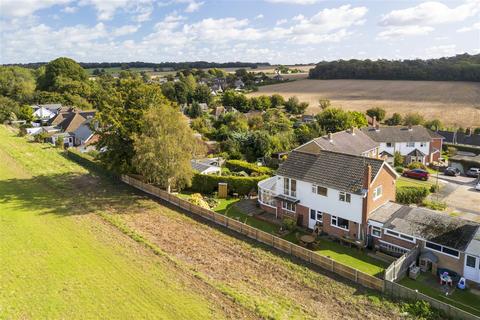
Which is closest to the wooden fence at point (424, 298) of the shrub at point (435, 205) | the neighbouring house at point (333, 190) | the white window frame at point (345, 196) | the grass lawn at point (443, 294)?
the grass lawn at point (443, 294)

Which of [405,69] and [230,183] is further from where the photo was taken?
[405,69]

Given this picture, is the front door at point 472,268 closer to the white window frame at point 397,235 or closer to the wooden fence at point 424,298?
the white window frame at point 397,235

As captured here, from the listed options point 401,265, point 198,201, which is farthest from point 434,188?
point 198,201

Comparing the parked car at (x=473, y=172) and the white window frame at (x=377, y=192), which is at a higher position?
the white window frame at (x=377, y=192)

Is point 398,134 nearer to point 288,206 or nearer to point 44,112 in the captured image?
point 288,206

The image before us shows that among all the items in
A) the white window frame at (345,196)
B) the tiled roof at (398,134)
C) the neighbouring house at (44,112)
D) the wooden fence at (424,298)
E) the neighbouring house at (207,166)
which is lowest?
the wooden fence at (424,298)

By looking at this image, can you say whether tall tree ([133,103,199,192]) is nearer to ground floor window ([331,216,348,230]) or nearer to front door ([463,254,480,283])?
ground floor window ([331,216,348,230])
